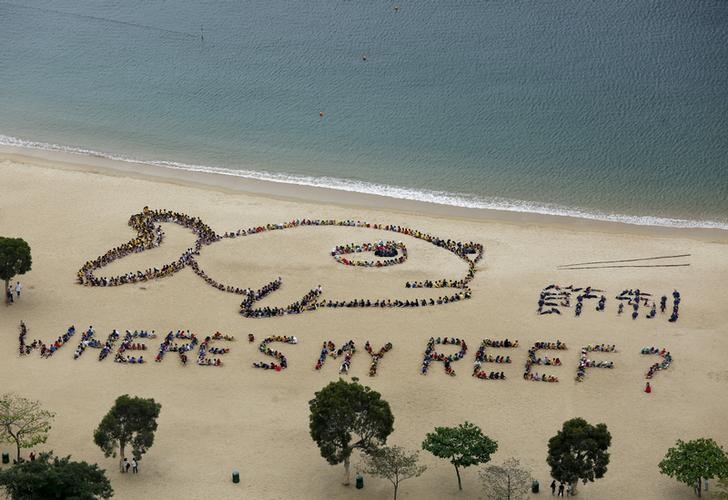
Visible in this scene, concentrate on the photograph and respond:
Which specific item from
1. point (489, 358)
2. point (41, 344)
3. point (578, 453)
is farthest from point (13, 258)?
point (578, 453)

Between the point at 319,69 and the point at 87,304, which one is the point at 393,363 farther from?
the point at 319,69

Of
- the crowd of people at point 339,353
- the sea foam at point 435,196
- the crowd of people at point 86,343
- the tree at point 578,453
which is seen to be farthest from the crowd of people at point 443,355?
the sea foam at point 435,196

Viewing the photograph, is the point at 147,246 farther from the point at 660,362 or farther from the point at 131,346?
the point at 660,362

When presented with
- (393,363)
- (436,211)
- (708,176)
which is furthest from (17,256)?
(708,176)

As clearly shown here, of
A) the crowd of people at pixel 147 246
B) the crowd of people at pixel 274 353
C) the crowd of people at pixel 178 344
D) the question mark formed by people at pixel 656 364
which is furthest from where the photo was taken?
the crowd of people at pixel 147 246

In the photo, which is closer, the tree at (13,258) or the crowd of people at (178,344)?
the crowd of people at (178,344)

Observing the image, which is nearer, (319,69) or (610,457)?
(610,457)

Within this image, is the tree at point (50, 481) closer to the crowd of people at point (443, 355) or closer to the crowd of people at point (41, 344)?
the crowd of people at point (41, 344)

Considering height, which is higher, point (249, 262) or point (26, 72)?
point (26, 72)
